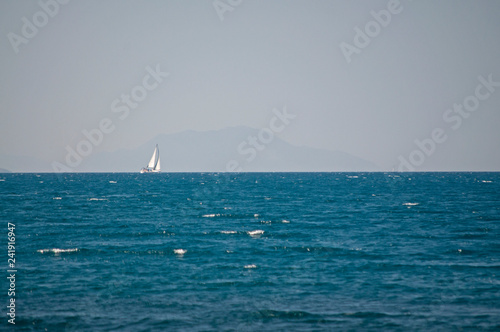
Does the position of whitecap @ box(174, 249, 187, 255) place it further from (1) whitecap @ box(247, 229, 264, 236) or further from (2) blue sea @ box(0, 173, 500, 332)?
(1) whitecap @ box(247, 229, 264, 236)

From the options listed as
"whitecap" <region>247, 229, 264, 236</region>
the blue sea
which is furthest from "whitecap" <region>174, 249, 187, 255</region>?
"whitecap" <region>247, 229, 264, 236</region>

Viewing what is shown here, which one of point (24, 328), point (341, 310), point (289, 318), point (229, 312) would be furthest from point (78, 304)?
point (341, 310)

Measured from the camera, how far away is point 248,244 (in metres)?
34.8

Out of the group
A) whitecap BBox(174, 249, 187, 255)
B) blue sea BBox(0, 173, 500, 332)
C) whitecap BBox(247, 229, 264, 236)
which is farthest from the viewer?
whitecap BBox(247, 229, 264, 236)

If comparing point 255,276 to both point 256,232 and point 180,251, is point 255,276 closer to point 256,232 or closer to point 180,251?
point 180,251

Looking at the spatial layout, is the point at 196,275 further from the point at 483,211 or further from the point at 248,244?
the point at 483,211

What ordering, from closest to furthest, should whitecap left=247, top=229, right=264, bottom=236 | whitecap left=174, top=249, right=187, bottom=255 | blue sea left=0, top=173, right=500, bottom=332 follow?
blue sea left=0, top=173, right=500, bottom=332
whitecap left=174, top=249, right=187, bottom=255
whitecap left=247, top=229, right=264, bottom=236

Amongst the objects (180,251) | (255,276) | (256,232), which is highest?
(256,232)

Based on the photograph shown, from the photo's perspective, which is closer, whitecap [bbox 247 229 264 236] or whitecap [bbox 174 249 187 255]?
whitecap [bbox 174 249 187 255]

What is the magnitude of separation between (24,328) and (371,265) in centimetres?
1939

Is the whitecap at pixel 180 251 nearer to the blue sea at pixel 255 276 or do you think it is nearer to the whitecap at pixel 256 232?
the blue sea at pixel 255 276

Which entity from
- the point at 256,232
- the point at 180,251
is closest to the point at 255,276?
the point at 180,251

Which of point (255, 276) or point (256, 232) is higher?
point (256, 232)

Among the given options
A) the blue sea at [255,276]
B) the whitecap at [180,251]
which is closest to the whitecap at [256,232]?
the blue sea at [255,276]
